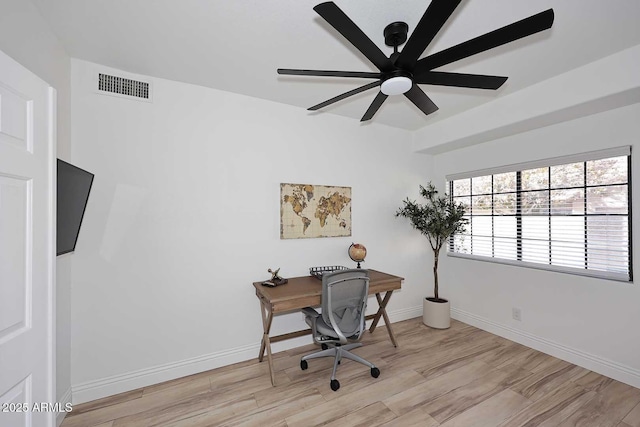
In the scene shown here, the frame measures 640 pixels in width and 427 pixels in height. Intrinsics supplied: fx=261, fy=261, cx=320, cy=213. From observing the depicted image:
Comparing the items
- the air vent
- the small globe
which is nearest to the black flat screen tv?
the air vent

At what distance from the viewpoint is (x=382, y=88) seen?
1.64 metres

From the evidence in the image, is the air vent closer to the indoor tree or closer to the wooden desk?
the wooden desk

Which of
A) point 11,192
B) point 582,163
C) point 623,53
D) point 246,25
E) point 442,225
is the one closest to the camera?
point 11,192

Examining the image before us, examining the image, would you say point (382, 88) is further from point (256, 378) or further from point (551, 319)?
point (551, 319)

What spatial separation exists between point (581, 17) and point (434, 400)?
2.89 m

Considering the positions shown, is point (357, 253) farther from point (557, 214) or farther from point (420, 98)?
point (557, 214)

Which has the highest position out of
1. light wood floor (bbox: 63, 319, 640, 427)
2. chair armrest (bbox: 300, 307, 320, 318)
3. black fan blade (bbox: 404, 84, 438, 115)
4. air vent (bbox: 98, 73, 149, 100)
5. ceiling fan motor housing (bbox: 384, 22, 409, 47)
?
ceiling fan motor housing (bbox: 384, 22, 409, 47)

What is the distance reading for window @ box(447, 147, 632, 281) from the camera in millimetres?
2441

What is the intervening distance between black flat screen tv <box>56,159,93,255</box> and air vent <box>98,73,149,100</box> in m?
0.92

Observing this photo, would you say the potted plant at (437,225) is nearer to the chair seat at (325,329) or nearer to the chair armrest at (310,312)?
the chair seat at (325,329)

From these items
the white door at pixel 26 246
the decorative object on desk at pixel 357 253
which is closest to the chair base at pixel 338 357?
the decorative object on desk at pixel 357 253

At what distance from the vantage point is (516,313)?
10.1ft

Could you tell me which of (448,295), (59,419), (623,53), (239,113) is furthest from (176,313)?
(623,53)

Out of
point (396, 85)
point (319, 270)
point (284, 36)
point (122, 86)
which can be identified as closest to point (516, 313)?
point (319, 270)
